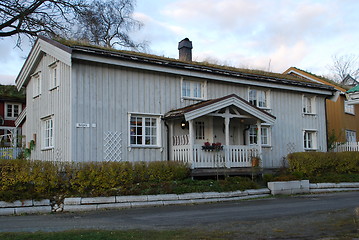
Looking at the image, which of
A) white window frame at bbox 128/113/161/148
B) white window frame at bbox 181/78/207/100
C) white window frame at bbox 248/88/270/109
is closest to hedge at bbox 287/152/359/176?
white window frame at bbox 248/88/270/109

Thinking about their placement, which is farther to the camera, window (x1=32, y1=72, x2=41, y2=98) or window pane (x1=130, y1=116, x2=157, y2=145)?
window (x1=32, y1=72, x2=41, y2=98)

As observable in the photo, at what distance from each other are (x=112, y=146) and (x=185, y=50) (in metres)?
9.81

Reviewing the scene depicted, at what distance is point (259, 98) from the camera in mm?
22734

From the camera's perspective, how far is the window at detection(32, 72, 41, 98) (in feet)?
67.7

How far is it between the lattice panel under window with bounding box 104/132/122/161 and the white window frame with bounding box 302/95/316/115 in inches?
492

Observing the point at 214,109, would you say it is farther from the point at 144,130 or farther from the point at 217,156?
the point at 144,130

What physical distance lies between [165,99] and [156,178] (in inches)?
178

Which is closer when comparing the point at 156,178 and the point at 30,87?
the point at 156,178

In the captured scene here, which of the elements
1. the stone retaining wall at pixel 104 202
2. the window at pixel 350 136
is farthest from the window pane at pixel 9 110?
the window at pixel 350 136

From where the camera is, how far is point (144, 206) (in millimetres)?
13859

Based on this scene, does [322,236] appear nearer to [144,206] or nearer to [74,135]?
[144,206]

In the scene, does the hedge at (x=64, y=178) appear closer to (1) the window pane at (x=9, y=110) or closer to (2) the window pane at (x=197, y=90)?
(2) the window pane at (x=197, y=90)

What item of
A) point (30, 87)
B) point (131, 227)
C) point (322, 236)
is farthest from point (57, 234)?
point (30, 87)

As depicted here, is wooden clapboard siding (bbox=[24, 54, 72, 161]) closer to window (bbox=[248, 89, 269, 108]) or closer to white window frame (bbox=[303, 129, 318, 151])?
window (bbox=[248, 89, 269, 108])
